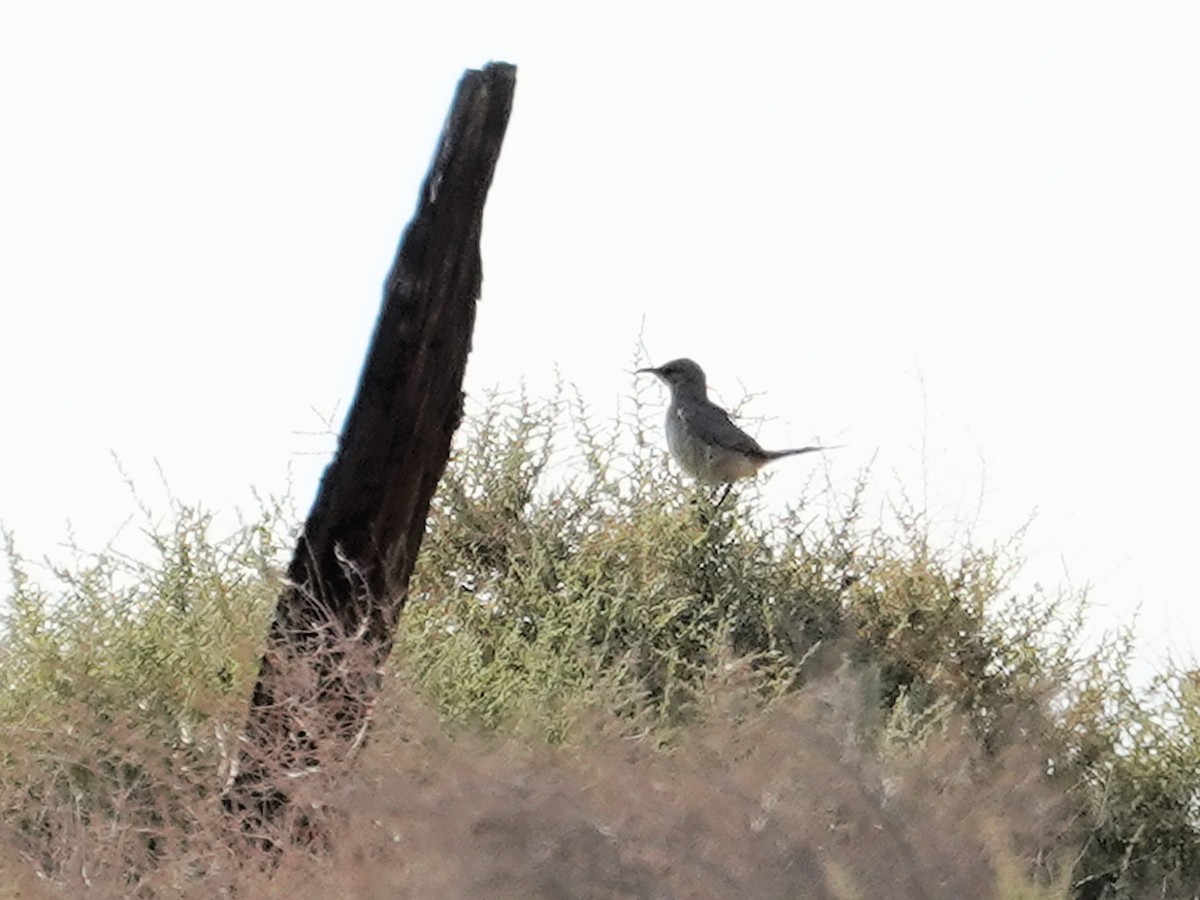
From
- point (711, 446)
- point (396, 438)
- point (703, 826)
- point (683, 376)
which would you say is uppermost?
point (683, 376)

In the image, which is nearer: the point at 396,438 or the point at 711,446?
the point at 396,438

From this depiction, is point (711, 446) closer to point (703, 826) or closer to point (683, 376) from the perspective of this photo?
point (683, 376)

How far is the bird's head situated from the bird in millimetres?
77

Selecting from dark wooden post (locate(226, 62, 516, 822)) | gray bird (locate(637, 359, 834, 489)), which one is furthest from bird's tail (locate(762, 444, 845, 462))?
dark wooden post (locate(226, 62, 516, 822))

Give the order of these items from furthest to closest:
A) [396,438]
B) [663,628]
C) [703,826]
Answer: [663,628]
[396,438]
[703,826]

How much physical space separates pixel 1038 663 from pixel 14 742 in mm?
5203

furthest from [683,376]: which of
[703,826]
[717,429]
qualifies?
[703,826]

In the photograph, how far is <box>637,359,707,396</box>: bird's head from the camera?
1124 cm

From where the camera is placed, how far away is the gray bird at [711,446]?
35.4ft

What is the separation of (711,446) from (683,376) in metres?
0.64

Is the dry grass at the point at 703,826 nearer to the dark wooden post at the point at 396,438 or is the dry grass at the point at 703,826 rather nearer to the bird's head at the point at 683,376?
the dark wooden post at the point at 396,438

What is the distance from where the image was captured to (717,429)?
35.5 ft

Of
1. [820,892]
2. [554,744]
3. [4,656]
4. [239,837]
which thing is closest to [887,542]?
[554,744]

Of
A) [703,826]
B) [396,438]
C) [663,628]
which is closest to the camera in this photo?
[703,826]
